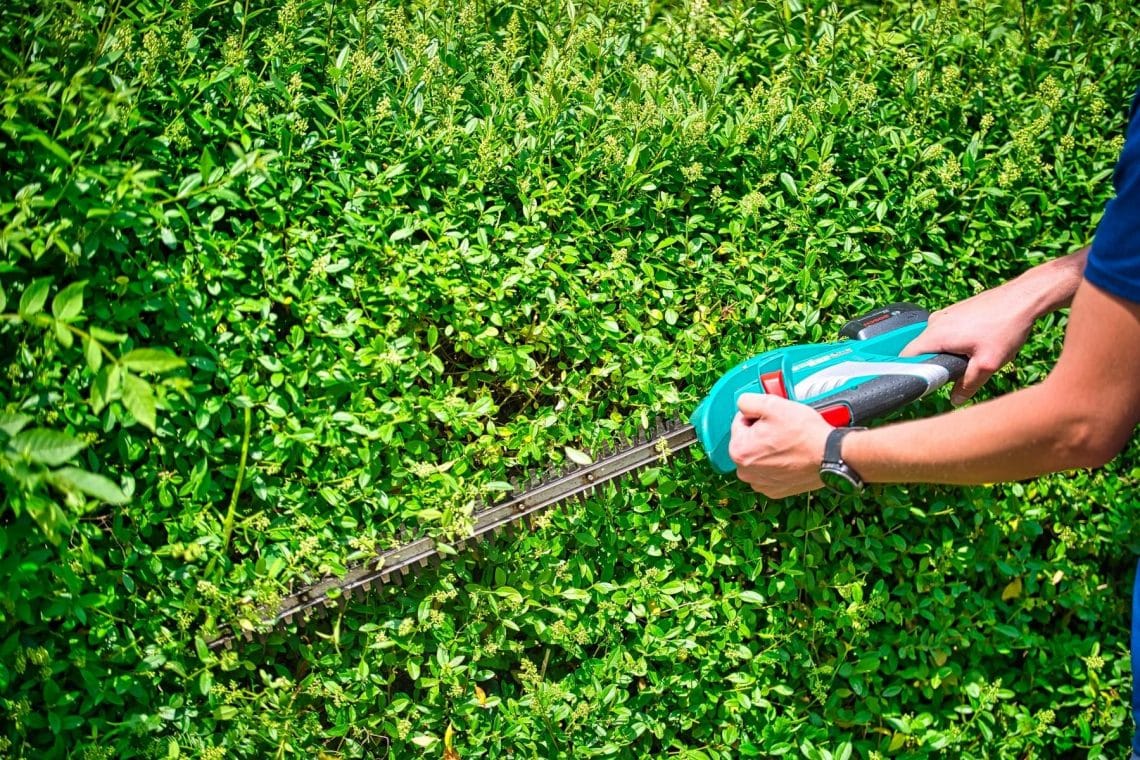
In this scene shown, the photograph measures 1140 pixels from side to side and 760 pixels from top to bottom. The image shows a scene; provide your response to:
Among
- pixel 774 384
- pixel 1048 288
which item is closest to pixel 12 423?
pixel 774 384

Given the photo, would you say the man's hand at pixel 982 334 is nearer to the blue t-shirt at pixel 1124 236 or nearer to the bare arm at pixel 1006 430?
the bare arm at pixel 1006 430

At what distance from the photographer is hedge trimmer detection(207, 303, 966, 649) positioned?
2393 mm

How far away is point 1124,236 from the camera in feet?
5.38

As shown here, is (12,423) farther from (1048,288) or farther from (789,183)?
(1048,288)

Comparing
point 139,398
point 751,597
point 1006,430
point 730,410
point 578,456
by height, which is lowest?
point 751,597

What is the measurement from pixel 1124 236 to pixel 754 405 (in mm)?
943

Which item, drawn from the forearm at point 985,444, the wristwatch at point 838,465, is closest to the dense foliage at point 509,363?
the wristwatch at point 838,465

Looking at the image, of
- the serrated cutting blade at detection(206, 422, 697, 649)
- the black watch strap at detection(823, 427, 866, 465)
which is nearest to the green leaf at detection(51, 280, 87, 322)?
the serrated cutting blade at detection(206, 422, 697, 649)

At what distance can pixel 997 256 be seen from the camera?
3129 mm

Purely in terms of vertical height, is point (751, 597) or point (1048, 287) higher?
point (1048, 287)

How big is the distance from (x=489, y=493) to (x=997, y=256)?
179 cm

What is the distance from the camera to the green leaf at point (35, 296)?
1.88 meters

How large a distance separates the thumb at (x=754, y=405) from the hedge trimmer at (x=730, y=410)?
110 millimetres

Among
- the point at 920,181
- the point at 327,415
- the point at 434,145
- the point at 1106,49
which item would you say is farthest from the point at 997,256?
the point at 327,415
